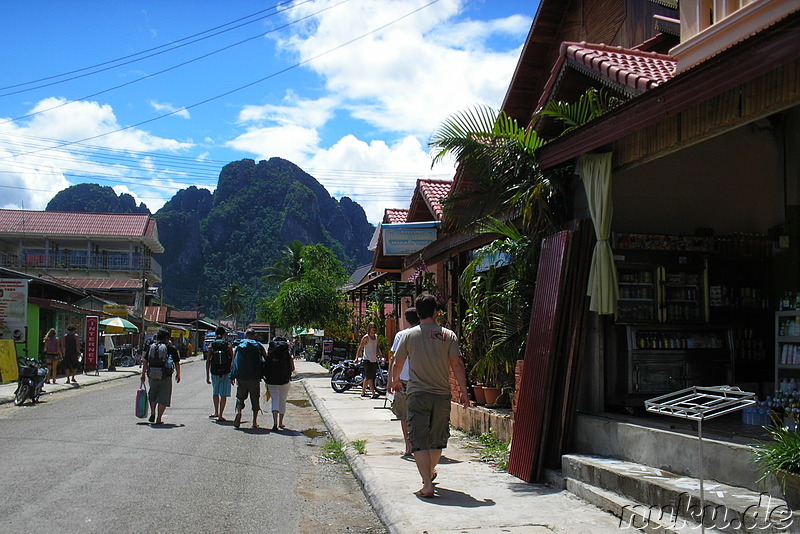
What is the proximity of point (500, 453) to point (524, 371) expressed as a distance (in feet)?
4.86

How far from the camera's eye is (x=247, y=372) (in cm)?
1223

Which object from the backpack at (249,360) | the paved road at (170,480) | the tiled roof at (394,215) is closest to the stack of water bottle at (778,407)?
the paved road at (170,480)


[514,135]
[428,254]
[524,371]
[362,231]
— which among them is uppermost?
[362,231]

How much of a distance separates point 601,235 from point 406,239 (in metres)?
7.91

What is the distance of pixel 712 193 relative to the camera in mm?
8820

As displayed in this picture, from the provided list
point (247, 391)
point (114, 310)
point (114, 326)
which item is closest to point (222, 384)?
point (247, 391)

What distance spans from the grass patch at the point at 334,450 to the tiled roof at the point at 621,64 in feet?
18.9

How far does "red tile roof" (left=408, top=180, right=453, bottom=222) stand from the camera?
1618 cm

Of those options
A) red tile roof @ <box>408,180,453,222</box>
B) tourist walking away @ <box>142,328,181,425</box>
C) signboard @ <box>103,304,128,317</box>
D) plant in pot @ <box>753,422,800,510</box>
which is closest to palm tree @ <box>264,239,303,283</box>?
signboard @ <box>103,304,128,317</box>

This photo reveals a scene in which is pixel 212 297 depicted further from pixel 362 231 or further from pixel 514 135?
pixel 514 135

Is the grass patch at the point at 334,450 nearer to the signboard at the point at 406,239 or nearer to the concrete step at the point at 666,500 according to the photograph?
the concrete step at the point at 666,500

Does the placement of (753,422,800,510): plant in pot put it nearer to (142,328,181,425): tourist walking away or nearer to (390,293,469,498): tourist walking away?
(390,293,469,498): tourist walking away

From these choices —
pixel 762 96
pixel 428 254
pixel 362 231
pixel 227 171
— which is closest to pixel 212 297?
pixel 227 171

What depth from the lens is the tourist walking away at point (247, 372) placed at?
480 inches
